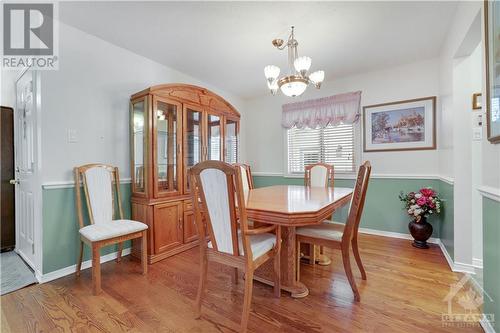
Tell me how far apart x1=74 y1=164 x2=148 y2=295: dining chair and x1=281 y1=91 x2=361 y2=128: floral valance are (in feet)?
9.12

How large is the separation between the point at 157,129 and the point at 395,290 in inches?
104

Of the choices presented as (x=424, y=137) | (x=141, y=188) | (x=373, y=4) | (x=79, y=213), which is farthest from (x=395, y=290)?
(x=79, y=213)

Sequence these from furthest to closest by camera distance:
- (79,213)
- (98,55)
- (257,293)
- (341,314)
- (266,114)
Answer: (266,114)
(98,55)
(79,213)
(257,293)
(341,314)

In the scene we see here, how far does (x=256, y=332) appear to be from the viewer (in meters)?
1.37

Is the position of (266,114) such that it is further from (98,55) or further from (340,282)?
(340,282)

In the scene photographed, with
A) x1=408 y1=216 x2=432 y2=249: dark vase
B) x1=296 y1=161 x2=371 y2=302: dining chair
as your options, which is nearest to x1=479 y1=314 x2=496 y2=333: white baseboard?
x1=296 y1=161 x2=371 y2=302: dining chair

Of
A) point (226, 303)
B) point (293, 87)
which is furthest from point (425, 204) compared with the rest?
point (226, 303)

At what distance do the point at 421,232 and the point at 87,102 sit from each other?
12.8ft

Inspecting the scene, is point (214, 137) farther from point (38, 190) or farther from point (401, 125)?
point (401, 125)

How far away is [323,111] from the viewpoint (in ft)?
11.8

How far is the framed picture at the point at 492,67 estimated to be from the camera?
1165mm

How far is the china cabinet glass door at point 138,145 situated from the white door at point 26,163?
31.4 inches
